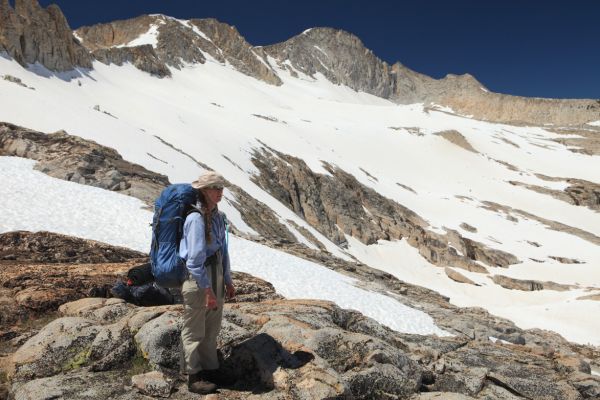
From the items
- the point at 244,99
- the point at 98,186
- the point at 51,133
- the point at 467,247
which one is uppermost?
the point at 244,99

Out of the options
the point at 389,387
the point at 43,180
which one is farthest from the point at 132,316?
the point at 43,180

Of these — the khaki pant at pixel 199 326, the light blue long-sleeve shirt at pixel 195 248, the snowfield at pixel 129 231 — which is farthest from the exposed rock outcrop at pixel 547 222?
the light blue long-sleeve shirt at pixel 195 248

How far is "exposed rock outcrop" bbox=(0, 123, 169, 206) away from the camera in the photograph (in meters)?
20.6

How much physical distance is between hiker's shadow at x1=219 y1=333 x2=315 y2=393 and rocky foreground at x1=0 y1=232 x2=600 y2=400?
0.05ft

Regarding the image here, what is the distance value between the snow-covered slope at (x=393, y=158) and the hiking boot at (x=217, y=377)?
1076 cm

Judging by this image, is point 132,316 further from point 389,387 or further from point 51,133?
point 51,133

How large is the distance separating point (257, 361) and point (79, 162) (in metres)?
18.1

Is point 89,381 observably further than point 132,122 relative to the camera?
No

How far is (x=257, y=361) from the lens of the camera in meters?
6.34

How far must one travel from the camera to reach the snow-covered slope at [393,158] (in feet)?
96.0

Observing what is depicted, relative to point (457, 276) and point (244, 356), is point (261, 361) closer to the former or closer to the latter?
point (244, 356)

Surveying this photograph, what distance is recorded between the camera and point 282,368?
627 cm

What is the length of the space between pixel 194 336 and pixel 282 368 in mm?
1294

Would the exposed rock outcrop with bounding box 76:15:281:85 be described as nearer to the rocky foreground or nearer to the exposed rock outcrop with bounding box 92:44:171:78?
the exposed rock outcrop with bounding box 92:44:171:78
